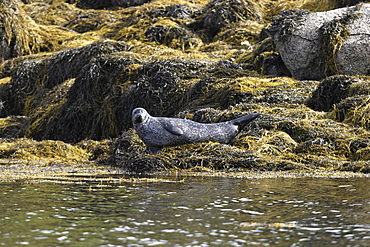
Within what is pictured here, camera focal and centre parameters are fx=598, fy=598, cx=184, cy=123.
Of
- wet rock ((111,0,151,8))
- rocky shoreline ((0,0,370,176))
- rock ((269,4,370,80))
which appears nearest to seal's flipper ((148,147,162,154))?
rocky shoreline ((0,0,370,176))

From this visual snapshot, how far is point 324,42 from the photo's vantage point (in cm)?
1062

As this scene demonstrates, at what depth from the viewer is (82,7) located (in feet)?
69.6

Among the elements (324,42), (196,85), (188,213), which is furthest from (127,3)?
(188,213)

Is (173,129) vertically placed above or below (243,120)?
below

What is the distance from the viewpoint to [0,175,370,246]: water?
3258mm

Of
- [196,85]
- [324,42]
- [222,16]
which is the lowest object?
[196,85]

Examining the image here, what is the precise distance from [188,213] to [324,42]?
7.36 meters

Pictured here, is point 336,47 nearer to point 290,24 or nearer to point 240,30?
point 290,24

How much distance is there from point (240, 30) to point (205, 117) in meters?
6.94

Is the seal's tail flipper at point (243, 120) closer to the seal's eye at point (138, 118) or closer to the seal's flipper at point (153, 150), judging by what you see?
the seal's flipper at point (153, 150)

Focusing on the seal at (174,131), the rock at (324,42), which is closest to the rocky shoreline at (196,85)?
the rock at (324,42)

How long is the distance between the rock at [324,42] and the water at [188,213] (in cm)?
517

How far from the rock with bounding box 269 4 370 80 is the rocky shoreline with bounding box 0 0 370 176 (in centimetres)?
2

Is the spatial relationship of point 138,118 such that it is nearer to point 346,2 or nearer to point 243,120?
point 243,120
